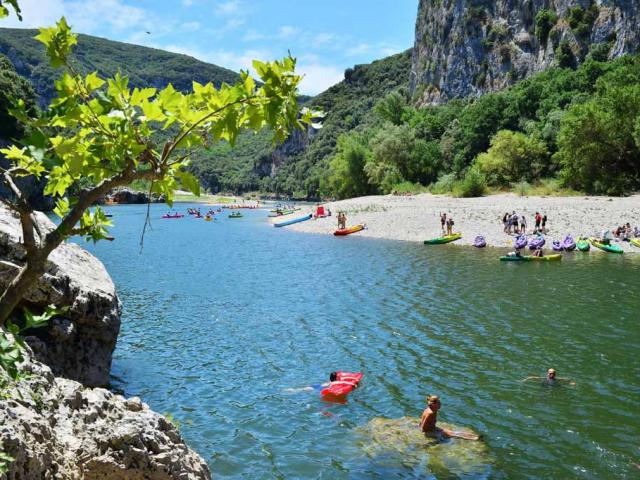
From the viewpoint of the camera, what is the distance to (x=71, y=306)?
1302cm

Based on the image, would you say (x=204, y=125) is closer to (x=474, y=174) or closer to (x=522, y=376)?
(x=522, y=376)

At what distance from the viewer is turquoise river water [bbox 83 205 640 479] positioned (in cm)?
1207

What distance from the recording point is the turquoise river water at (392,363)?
1207cm

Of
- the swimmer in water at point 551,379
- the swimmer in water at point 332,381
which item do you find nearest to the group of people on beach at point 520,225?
the swimmer in water at point 551,379

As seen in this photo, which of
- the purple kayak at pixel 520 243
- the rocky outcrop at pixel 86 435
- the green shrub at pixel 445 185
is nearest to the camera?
the rocky outcrop at pixel 86 435

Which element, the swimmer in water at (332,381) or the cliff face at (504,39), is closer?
the swimmer in water at (332,381)

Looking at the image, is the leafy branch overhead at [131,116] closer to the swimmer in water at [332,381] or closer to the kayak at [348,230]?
the swimmer in water at [332,381]

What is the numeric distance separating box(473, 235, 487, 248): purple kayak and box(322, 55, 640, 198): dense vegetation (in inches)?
961

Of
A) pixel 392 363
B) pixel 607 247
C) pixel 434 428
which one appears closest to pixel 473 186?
pixel 607 247

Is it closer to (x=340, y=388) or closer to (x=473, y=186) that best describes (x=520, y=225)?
(x=473, y=186)

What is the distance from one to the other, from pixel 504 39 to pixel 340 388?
11492 centimetres

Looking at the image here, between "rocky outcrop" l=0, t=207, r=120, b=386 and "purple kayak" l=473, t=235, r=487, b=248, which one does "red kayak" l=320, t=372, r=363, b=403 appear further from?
"purple kayak" l=473, t=235, r=487, b=248

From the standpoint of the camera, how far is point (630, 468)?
11188 millimetres

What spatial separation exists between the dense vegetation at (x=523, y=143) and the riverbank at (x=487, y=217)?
5.47 meters
